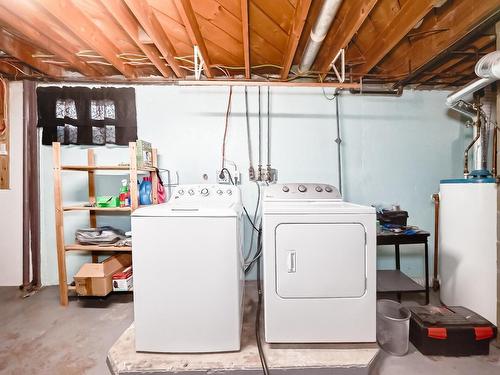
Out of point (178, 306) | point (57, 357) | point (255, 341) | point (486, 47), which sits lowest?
point (57, 357)

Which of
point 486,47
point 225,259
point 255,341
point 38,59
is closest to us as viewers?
point 225,259

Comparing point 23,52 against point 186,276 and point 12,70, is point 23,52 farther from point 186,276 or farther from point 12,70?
point 186,276

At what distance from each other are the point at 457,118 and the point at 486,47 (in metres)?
0.85

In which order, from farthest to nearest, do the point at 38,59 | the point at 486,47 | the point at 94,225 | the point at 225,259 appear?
the point at 94,225 → the point at 38,59 → the point at 486,47 → the point at 225,259

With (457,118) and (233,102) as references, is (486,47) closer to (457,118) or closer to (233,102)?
(457,118)

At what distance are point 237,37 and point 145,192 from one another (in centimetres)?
184

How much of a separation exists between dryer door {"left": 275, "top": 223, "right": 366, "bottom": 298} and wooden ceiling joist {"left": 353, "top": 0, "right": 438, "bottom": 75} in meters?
1.62

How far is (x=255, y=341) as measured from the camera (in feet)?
5.32

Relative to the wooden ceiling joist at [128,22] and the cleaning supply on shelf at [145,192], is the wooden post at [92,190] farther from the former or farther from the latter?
the wooden ceiling joist at [128,22]

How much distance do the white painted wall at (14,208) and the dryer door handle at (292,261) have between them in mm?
3240

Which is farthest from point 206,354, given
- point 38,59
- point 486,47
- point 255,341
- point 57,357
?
point 486,47

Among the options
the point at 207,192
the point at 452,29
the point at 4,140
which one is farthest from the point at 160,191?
the point at 452,29

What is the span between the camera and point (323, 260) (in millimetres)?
1484

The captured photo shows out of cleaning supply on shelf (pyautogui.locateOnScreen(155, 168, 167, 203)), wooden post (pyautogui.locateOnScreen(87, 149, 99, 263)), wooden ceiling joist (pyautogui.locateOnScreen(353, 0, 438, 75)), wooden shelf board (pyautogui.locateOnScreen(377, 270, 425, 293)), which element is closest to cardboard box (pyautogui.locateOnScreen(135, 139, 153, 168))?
cleaning supply on shelf (pyautogui.locateOnScreen(155, 168, 167, 203))
